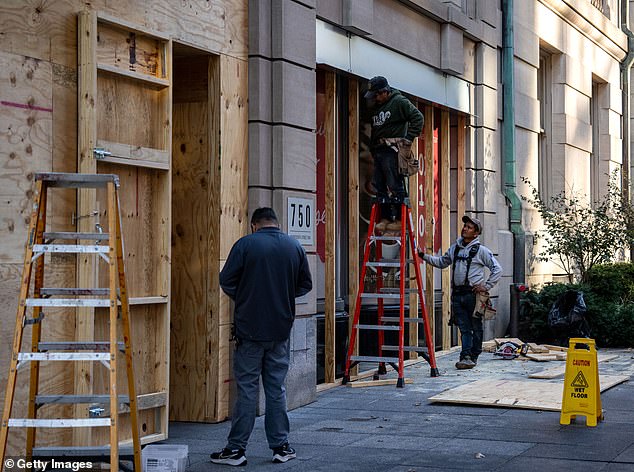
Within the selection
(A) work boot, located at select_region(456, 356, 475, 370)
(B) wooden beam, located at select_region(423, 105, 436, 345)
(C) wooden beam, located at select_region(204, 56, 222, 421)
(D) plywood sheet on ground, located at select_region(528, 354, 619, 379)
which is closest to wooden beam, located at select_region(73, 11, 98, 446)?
(C) wooden beam, located at select_region(204, 56, 222, 421)

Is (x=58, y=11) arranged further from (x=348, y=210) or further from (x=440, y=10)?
(x=440, y=10)

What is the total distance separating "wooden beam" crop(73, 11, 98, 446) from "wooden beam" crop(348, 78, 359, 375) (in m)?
5.27

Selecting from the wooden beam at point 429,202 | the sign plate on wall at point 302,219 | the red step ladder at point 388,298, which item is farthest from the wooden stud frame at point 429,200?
the sign plate on wall at point 302,219

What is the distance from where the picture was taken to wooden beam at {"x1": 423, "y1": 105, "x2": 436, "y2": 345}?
49.8 ft

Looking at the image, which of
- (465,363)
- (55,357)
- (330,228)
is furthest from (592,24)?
(55,357)

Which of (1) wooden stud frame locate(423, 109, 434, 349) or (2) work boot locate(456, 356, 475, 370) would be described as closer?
(2) work boot locate(456, 356, 475, 370)

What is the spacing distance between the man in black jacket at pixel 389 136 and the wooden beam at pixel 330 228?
46 cm

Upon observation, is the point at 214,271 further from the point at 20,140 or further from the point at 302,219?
the point at 20,140

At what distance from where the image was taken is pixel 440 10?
14836 mm

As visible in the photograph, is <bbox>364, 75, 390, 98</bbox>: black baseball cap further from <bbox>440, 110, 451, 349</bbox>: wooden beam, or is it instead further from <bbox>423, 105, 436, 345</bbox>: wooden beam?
<bbox>440, 110, 451, 349</bbox>: wooden beam

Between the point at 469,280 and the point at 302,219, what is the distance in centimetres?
346

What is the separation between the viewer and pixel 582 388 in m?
9.53

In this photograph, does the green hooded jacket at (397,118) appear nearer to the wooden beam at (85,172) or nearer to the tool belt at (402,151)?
the tool belt at (402,151)

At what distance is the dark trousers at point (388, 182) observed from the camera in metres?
12.5
